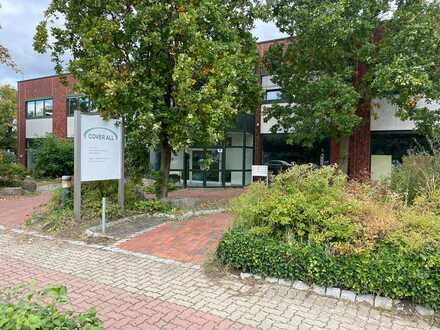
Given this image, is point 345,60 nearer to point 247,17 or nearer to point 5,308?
point 247,17

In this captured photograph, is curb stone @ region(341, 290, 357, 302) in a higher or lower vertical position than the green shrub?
lower

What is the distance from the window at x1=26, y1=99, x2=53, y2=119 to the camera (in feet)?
82.1

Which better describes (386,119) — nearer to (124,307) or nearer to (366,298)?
(366,298)

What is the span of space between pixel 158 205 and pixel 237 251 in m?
4.67

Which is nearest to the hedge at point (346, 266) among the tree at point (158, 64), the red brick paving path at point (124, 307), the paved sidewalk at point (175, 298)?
the paved sidewalk at point (175, 298)

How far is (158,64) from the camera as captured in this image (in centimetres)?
840

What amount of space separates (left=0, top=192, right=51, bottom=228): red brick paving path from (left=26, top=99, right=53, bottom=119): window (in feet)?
44.0

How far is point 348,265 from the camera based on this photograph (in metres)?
4.15

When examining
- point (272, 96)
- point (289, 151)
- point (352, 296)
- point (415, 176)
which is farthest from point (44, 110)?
point (352, 296)

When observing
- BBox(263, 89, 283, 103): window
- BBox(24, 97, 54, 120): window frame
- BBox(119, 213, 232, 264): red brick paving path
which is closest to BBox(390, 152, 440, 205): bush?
BBox(119, 213, 232, 264): red brick paving path

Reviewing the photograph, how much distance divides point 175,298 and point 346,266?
6.81 feet

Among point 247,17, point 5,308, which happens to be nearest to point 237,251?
point 5,308

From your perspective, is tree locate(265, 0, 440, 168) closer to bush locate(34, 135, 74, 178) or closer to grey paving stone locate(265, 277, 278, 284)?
grey paving stone locate(265, 277, 278, 284)

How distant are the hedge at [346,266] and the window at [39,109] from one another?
24023 mm
